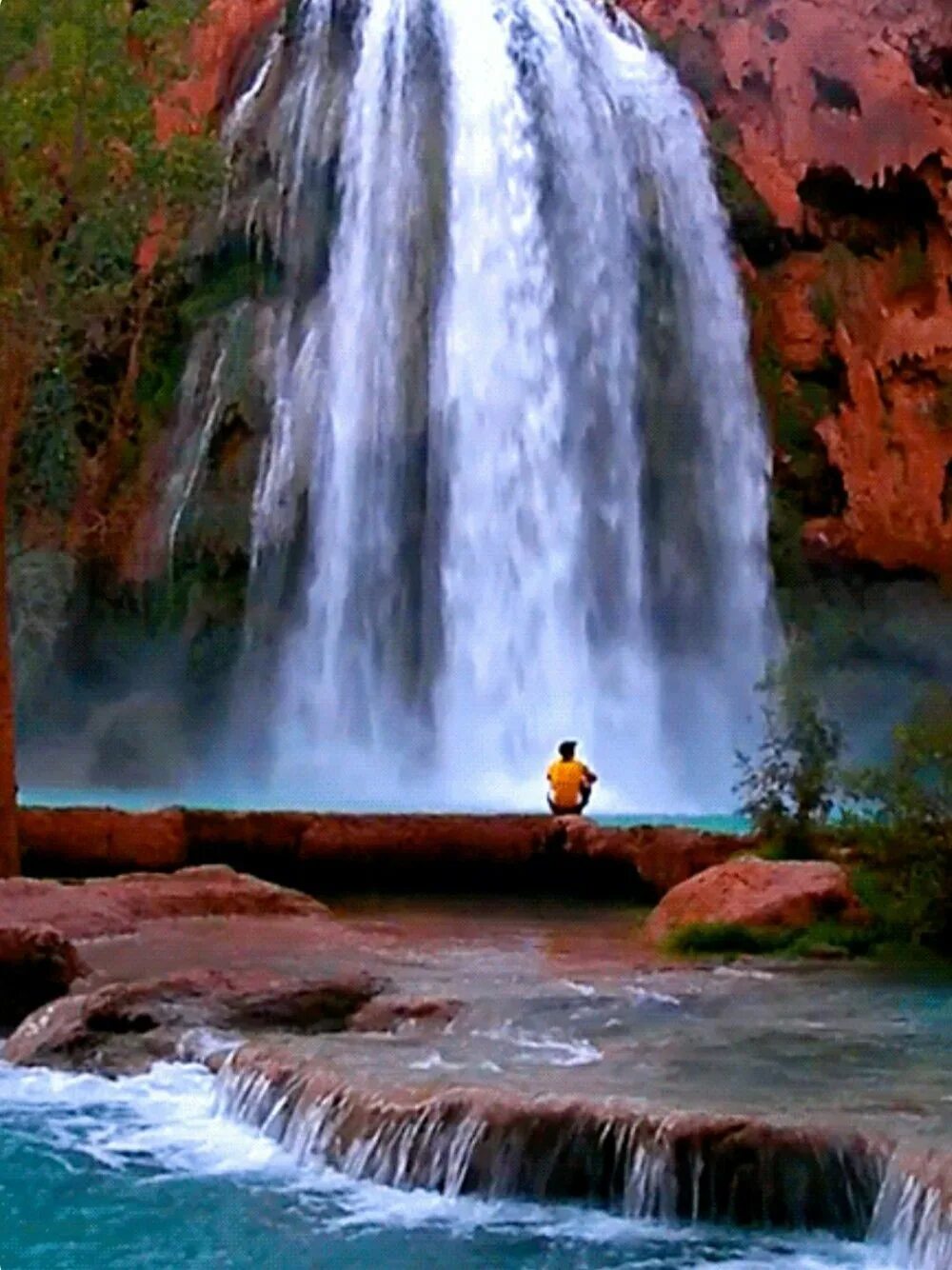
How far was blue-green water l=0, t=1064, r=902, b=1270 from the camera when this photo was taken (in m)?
5.59

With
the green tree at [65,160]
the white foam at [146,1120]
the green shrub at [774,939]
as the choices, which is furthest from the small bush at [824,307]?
the white foam at [146,1120]

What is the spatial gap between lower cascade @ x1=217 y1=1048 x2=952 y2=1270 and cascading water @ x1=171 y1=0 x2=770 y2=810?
1596 centimetres

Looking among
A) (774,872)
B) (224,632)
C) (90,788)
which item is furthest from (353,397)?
(774,872)

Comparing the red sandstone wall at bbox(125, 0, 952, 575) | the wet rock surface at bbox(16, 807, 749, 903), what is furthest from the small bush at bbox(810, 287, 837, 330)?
the wet rock surface at bbox(16, 807, 749, 903)

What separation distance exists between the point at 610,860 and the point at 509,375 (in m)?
11.8

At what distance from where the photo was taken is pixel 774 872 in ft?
37.5

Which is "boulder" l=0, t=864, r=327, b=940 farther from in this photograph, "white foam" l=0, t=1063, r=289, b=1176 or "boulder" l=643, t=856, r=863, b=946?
"white foam" l=0, t=1063, r=289, b=1176

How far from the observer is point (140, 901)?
451 inches

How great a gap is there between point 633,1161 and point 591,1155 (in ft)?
0.56

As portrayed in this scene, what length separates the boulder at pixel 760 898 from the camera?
11047 millimetres

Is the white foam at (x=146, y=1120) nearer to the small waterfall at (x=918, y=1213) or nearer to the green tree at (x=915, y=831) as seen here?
the small waterfall at (x=918, y=1213)

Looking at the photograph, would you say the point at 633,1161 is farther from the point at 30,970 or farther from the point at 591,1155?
the point at 30,970

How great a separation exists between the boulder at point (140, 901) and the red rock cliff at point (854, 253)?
15284 mm

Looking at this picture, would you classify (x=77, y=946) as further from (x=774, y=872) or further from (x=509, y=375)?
(x=509, y=375)
